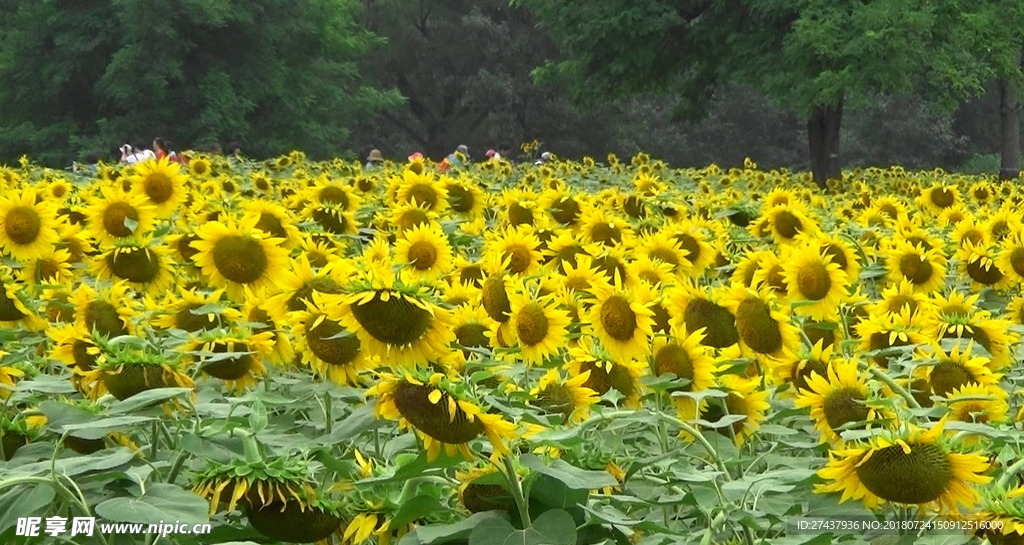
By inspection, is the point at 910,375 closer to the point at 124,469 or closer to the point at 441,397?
the point at 441,397

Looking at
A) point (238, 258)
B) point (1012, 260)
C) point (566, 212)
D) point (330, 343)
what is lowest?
point (566, 212)

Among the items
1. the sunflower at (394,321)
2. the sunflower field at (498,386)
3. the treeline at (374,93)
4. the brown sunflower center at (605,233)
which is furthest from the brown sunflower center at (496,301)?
the treeline at (374,93)

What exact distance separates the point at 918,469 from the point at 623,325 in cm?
84

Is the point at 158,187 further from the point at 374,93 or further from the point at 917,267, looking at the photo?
the point at 374,93

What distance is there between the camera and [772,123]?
37.2 metres

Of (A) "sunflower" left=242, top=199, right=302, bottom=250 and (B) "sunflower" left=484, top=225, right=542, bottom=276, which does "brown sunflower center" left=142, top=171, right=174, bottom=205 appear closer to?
(A) "sunflower" left=242, top=199, right=302, bottom=250

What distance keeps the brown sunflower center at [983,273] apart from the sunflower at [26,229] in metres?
2.21

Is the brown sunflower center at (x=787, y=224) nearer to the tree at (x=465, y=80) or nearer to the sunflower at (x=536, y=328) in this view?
the sunflower at (x=536, y=328)

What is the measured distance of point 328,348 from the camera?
5.71 feet

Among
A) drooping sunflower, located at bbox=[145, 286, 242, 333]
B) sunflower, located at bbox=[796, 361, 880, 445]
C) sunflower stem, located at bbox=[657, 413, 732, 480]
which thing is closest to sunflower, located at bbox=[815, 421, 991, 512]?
sunflower stem, located at bbox=[657, 413, 732, 480]

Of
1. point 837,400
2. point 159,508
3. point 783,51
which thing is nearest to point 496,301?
point 837,400

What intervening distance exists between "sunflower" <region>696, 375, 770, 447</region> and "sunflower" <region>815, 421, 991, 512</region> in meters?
0.51

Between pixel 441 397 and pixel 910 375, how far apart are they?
868 millimetres

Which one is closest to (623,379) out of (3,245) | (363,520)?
(363,520)
